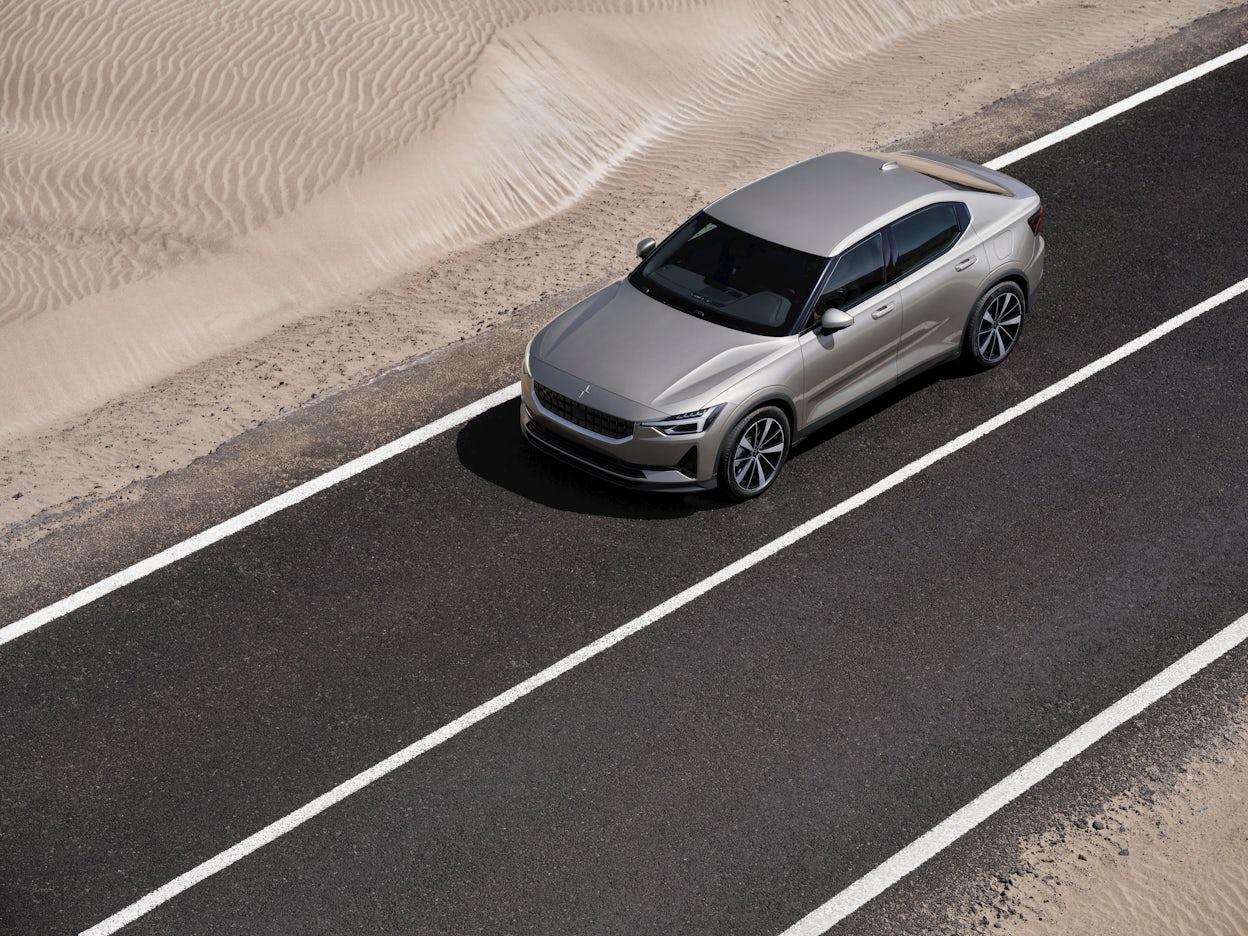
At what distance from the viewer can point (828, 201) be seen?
1022cm

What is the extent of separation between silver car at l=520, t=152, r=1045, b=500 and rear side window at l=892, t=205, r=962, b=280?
12 millimetres

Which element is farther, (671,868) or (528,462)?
(528,462)

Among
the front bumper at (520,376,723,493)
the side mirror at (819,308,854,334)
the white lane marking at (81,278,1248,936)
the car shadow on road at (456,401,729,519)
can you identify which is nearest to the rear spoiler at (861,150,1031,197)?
the white lane marking at (81,278,1248,936)

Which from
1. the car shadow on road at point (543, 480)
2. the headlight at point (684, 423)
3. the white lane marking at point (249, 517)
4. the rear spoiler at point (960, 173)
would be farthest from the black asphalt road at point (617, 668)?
the rear spoiler at point (960, 173)

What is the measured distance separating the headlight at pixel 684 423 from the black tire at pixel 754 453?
231mm

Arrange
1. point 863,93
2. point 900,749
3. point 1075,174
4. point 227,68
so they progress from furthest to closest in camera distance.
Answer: point 863,93
point 227,68
point 1075,174
point 900,749

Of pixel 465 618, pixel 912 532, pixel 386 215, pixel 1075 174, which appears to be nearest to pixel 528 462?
pixel 465 618

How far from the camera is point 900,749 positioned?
7.91m

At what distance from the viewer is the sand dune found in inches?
Result: 507

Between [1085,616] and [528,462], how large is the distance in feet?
13.7

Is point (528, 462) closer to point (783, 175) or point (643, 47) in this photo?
point (783, 175)

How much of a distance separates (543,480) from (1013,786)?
4.12 meters

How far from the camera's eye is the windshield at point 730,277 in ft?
31.7

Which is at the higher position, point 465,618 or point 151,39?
point 151,39
